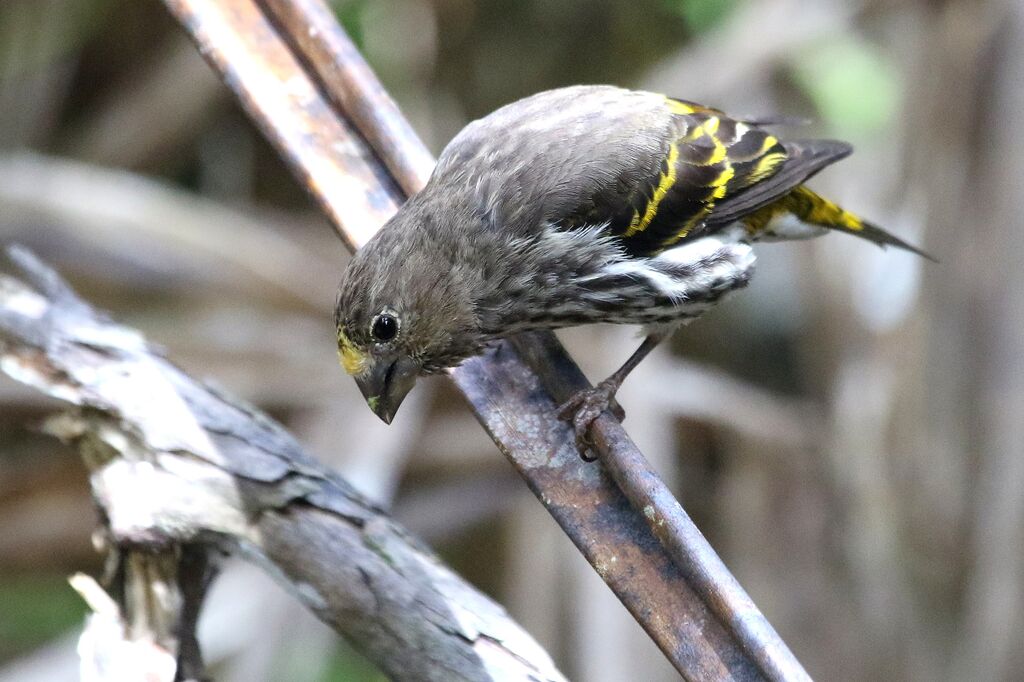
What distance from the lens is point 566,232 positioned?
7.86 feet

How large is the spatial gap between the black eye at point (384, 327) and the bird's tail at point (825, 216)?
3.93 ft

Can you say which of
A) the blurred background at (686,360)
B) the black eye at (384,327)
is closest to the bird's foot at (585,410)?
the black eye at (384,327)

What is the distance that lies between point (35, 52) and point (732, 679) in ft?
12.8

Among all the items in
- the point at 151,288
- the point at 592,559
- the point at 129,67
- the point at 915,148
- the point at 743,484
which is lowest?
the point at 743,484

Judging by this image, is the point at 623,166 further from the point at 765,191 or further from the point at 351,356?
the point at 351,356

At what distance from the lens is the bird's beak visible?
2281 millimetres

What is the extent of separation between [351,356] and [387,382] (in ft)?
0.36

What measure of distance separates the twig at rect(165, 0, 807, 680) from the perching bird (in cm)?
8

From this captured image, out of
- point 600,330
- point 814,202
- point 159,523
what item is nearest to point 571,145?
point 814,202

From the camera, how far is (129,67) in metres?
4.71

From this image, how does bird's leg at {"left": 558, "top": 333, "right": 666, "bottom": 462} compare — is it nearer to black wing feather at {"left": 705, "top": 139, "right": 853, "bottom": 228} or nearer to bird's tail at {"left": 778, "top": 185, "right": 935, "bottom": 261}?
black wing feather at {"left": 705, "top": 139, "right": 853, "bottom": 228}

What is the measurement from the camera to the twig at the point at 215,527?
1.80 meters

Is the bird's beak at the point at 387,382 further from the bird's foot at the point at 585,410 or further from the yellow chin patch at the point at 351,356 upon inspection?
→ the bird's foot at the point at 585,410

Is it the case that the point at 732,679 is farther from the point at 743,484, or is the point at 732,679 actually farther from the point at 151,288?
the point at 151,288
